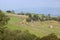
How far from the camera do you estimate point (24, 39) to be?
26.1 metres

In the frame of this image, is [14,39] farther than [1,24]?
A: No

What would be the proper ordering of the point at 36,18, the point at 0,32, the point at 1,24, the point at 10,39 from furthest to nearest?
the point at 36,18 < the point at 1,24 < the point at 0,32 < the point at 10,39

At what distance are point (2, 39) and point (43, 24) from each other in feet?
151

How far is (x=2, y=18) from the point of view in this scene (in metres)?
28.8

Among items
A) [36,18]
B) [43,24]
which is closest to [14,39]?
[43,24]

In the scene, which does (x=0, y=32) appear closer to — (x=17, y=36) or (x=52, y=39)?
(x=17, y=36)

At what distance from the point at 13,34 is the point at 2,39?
10.5 feet

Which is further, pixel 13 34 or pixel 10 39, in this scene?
pixel 13 34

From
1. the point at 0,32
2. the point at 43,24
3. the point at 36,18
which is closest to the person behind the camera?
the point at 0,32

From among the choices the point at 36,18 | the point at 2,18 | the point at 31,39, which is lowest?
the point at 36,18

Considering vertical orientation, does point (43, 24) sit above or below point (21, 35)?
below

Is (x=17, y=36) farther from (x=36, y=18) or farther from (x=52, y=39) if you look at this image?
(x=36, y=18)

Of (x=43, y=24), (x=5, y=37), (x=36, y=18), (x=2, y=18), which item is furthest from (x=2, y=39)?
(x=36, y=18)

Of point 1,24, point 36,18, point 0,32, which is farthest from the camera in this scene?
point 36,18
